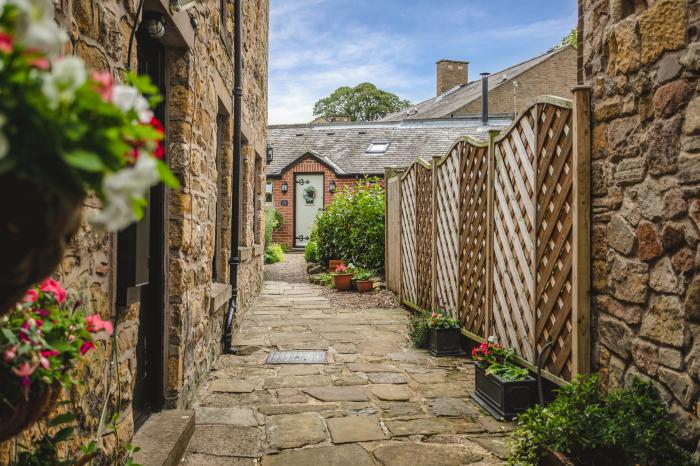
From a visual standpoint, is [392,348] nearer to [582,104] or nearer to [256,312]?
[256,312]

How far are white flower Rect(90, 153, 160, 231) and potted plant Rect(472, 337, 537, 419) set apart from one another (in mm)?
3350

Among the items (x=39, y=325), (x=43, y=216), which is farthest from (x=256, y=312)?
(x=43, y=216)

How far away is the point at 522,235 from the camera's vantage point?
167 inches

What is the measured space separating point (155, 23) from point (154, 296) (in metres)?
1.52

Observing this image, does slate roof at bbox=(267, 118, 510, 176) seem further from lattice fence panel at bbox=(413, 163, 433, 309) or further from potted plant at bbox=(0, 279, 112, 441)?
potted plant at bbox=(0, 279, 112, 441)

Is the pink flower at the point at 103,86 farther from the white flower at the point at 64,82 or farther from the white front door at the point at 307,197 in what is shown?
the white front door at the point at 307,197

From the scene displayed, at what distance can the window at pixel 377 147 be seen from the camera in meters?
19.7

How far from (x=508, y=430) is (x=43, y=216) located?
328 centimetres

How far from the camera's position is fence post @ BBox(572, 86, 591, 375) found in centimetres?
332

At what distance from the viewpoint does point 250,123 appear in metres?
7.50

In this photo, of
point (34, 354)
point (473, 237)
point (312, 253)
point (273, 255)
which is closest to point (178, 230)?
point (34, 354)

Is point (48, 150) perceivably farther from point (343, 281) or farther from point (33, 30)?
point (343, 281)

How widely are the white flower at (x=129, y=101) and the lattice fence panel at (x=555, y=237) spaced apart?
311cm

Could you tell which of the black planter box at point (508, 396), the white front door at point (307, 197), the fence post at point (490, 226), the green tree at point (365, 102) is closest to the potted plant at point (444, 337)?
the fence post at point (490, 226)
